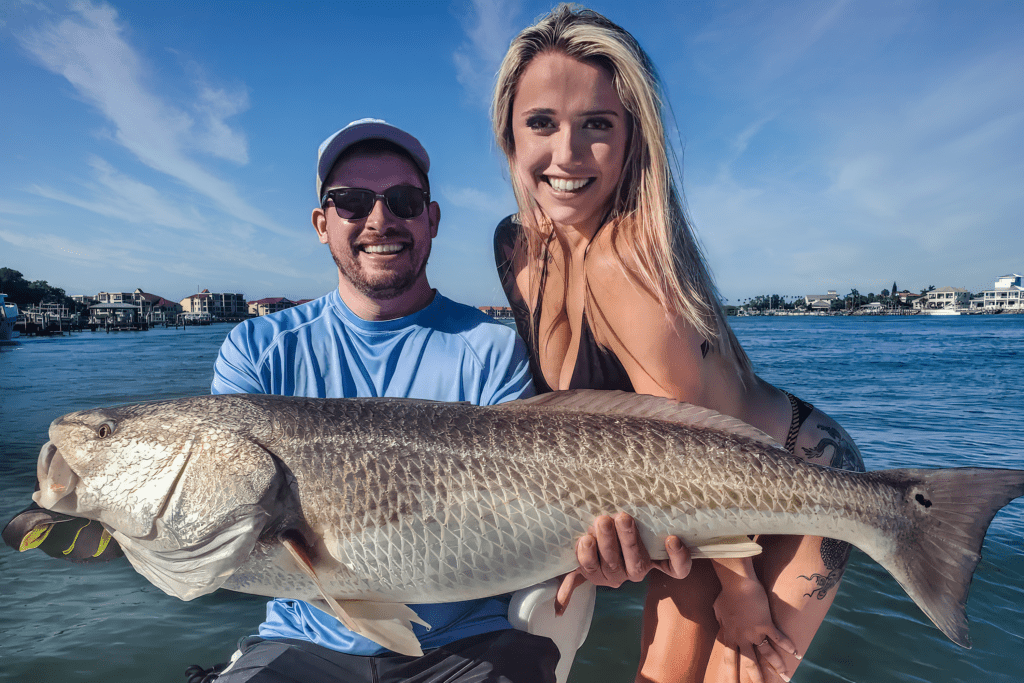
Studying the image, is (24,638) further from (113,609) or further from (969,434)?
(969,434)

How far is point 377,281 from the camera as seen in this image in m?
3.47

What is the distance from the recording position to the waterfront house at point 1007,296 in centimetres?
14688

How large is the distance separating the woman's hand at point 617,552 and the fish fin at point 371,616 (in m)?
0.82

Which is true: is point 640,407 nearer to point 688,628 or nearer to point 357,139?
point 688,628

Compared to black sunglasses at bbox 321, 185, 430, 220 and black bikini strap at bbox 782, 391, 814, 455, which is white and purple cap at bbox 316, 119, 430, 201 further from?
black bikini strap at bbox 782, 391, 814, 455

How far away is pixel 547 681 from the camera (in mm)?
2807

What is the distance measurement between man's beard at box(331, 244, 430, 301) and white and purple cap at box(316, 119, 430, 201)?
59cm

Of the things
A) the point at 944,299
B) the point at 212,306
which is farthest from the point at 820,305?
the point at 212,306

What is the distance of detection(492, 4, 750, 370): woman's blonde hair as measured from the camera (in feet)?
11.0

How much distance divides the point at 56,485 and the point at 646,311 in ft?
10.2

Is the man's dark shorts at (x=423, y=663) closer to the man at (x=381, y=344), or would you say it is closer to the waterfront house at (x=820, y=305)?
the man at (x=381, y=344)

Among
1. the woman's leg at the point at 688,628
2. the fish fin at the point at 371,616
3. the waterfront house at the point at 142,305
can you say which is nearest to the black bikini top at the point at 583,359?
the woman's leg at the point at 688,628

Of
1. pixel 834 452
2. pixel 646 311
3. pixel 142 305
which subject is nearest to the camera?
pixel 646 311

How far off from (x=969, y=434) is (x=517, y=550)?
16558mm
